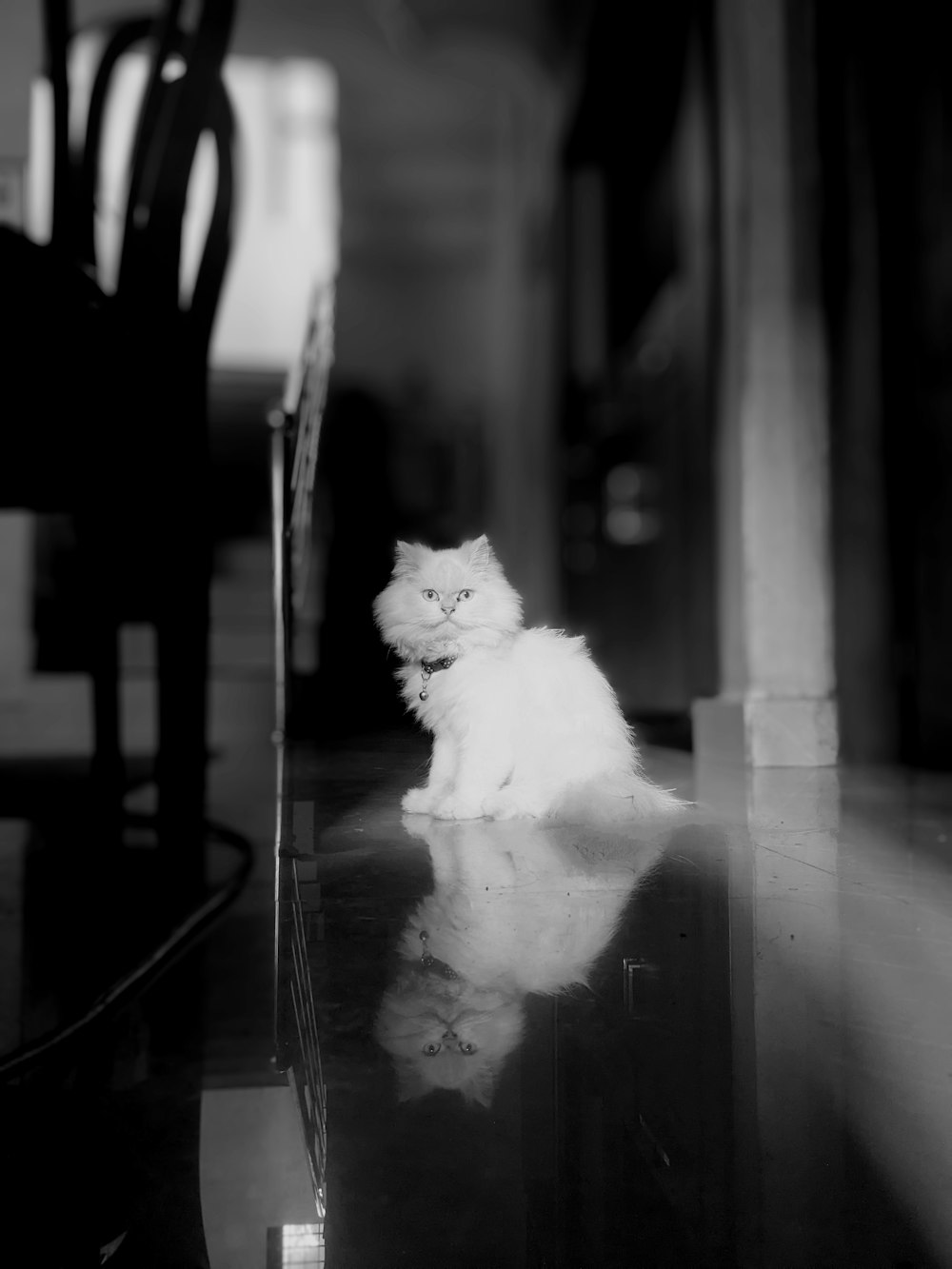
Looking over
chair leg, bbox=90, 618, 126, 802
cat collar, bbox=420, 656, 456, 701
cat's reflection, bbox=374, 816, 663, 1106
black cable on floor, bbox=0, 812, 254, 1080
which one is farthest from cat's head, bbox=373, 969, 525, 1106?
chair leg, bbox=90, 618, 126, 802

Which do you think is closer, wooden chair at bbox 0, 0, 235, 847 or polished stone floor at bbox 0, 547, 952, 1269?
polished stone floor at bbox 0, 547, 952, 1269

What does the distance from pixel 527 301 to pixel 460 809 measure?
0.40m

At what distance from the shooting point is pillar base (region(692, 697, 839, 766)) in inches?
18.5

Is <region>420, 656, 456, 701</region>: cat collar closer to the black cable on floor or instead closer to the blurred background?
the blurred background

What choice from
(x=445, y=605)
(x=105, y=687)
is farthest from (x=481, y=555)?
(x=105, y=687)

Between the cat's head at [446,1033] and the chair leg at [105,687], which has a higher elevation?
the chair leg at [105,687]

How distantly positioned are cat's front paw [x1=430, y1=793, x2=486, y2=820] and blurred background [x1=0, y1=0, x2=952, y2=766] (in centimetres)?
6

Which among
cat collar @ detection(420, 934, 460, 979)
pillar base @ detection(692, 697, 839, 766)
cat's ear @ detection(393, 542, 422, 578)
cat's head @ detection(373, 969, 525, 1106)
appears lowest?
cat's head @ detection(373, 969, 525, 1106)

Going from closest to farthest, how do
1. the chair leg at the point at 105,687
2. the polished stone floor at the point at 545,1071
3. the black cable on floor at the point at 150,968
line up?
the polished stone floor at the point at 545,1071, the black cable on floor at the point at 150,968, the chair leg at the point at 105,687

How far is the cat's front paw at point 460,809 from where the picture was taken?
352 millimetres

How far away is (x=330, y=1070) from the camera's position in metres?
0.32

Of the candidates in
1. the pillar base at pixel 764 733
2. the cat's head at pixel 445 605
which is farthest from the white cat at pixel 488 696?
the pillar base at pixel 764 733

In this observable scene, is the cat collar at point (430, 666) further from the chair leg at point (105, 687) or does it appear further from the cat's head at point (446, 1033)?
the chair leg at point (105, 687)

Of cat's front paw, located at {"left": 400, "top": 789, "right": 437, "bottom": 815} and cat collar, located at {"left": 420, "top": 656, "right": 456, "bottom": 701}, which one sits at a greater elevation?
cat collar, located at {"left": 420, "top": 656, "right": 456, "bottom": 701}
